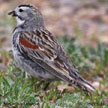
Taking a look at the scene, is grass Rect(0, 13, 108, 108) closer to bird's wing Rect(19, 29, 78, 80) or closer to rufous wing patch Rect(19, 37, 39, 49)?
bird's wing Rect(19, 29, 78, 80)

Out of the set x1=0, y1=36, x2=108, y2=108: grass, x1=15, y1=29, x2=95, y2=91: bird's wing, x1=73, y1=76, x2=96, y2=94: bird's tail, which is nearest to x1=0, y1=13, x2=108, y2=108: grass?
x1=0, y1=36, x2=108, y2=108: grass

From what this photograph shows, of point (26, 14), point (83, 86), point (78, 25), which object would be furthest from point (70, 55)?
point (78, 25)

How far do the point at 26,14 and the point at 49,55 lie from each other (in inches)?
40.8

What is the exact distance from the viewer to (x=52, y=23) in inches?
483

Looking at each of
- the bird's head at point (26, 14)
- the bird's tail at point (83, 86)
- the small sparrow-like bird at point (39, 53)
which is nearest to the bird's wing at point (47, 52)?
the small sparrow-like bird at point (39, 53)

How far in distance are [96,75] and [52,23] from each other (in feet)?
13.3

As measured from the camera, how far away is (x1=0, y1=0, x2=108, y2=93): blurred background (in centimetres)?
882

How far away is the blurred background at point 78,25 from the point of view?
8.82m

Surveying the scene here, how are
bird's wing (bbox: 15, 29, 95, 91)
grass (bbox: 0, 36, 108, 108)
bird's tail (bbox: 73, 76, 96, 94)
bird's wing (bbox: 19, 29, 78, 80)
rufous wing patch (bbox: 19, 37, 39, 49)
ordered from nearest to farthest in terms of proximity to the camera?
grass (bbox: 0, 36, 108, 108) < bird's tail (bbox: 73, 76, 96, 94) < bird's wing (bbox: 15, 29, 95, 91) < bird's wing (bbox: 19, 29, 78, 80) < rufous wing patch (bbox: 19, 37, 39, 49)

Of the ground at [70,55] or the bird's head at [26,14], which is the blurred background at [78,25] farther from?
the bird's head at [26,14]

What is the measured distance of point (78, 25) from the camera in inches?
476

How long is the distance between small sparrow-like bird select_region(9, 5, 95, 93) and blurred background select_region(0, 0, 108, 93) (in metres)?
0.74

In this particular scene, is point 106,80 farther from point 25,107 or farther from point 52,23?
point 52,23

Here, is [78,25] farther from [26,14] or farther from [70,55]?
[26,14]
